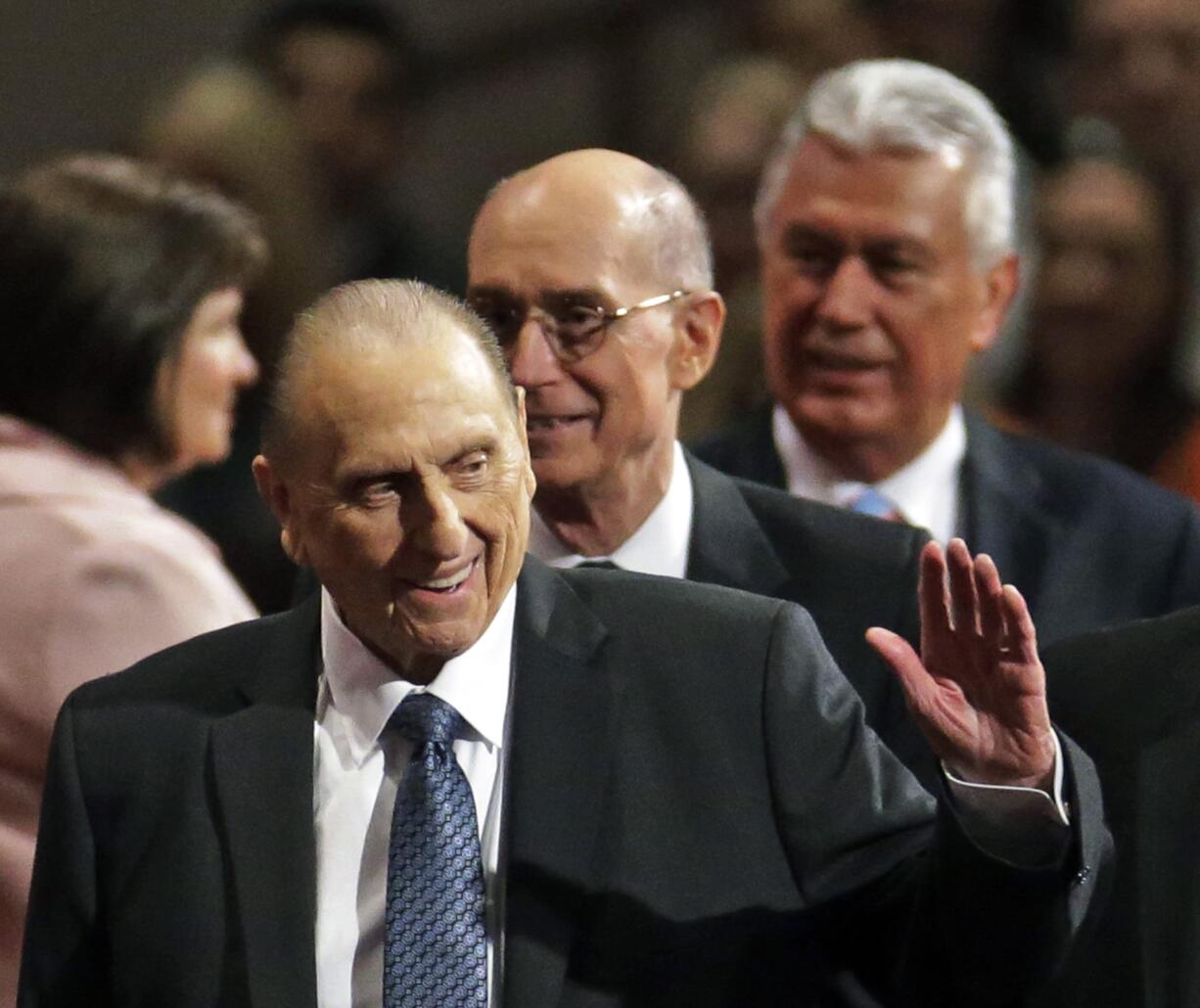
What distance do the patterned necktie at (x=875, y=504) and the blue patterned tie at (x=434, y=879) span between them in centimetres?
141

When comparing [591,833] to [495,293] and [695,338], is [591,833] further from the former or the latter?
[695,338]

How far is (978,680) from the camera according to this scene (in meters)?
2.77

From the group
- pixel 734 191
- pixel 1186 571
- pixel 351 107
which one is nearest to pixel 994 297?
pixel 1186 571

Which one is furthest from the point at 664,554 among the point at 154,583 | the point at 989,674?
the point at 989,674

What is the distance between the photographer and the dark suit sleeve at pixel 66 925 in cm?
294

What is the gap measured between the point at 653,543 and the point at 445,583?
831 millimetres

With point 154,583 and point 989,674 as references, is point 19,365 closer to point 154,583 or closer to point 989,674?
point 154,583

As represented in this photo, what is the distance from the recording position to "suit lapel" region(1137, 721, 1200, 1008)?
296 centimetres

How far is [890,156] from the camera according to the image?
13.9 feet

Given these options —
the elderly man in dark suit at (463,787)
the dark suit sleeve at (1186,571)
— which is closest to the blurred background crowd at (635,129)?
the dark suit sleeve at (1186,571)

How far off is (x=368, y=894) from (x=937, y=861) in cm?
63

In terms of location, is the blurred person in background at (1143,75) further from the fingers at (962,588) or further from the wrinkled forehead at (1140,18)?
the fingers at (962,588)

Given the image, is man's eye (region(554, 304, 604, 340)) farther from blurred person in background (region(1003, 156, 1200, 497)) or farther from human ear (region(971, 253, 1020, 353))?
blurred person in background (region(1003, 156, 1200, 497))

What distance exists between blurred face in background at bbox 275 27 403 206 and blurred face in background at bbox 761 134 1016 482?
2295 mm
